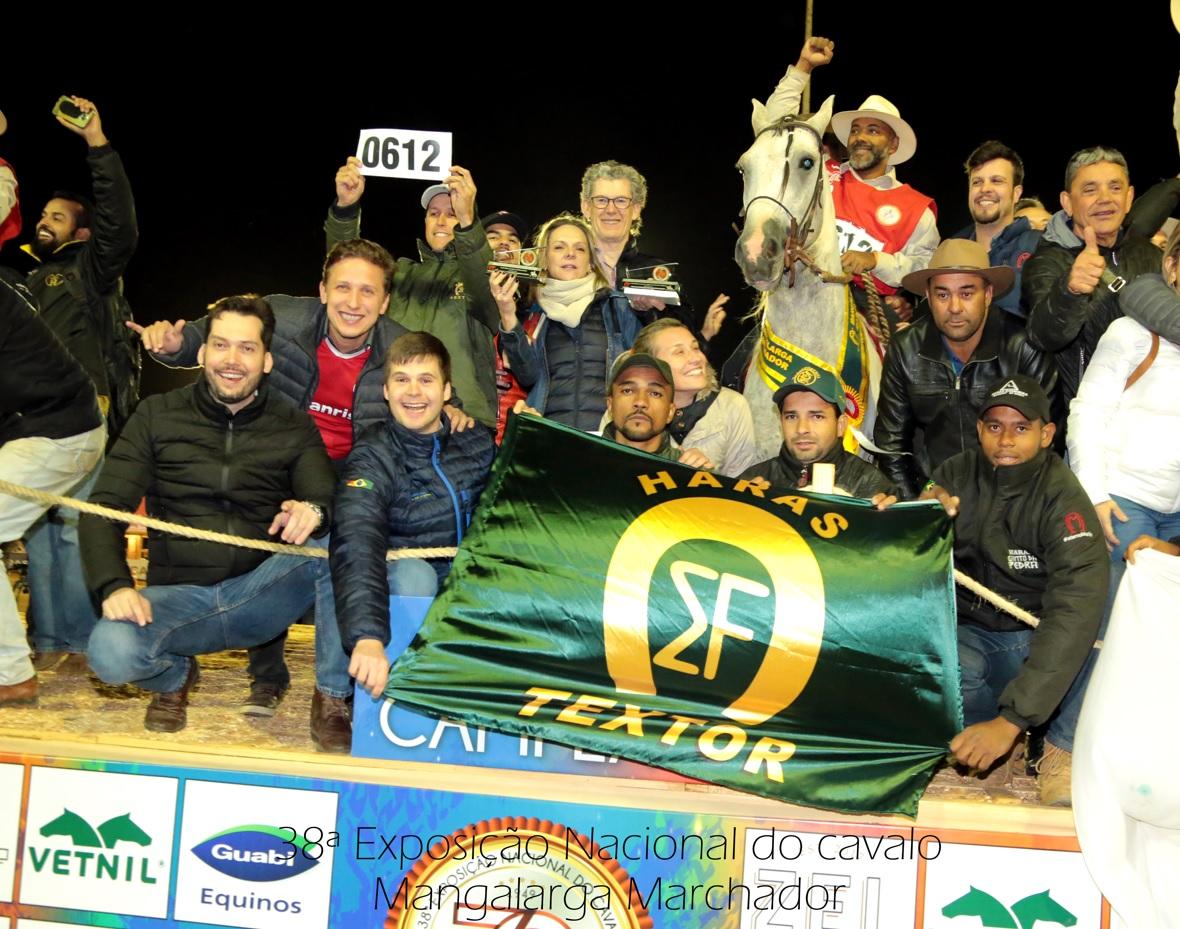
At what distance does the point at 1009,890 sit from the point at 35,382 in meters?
3.20

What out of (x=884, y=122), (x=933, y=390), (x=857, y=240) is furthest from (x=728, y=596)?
(x=884, y=122)

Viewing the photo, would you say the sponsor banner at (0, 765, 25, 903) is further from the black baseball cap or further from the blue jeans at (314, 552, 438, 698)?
the black baseball cap

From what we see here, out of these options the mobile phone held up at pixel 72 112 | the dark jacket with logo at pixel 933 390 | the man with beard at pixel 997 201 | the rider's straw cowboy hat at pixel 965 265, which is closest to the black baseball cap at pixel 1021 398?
the dark jacket with logo at pixel 933 390

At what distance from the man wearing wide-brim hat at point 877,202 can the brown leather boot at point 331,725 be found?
2679mm

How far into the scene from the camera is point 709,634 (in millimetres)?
3451

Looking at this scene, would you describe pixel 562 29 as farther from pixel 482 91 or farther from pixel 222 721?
pixel 222 721

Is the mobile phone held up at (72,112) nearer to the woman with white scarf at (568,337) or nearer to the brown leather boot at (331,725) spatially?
the woman with white scarf at (568,337)

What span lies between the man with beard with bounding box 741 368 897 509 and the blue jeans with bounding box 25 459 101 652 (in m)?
2.36

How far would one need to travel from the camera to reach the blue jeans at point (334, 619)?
3756mm

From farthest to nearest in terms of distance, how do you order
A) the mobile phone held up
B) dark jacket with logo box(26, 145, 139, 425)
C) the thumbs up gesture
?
1. dark jacket with logo box(26, 145, 139, 425)
2. the mobile phone held up
3. the thumbs up gesture

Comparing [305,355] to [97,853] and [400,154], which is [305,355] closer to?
[400,154]

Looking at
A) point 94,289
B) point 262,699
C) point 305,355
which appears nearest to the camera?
point 262,699

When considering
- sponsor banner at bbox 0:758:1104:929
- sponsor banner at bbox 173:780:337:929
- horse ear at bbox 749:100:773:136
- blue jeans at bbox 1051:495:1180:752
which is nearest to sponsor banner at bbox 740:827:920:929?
sponsor banner at bbox 0:758:1104:929

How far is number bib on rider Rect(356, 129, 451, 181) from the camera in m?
5.21
